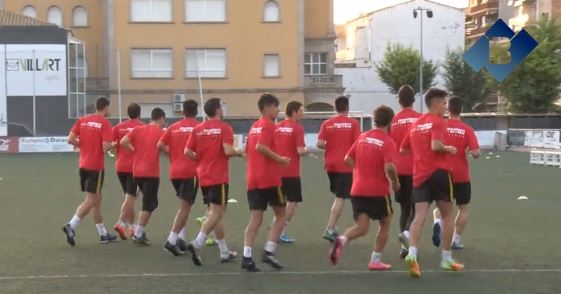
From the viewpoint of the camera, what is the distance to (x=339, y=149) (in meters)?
11.9

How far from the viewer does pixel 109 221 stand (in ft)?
48.6

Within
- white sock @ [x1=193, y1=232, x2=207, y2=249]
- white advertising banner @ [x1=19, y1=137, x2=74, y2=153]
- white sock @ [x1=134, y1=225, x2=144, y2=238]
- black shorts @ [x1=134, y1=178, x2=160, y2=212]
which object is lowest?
white advertising banner @ [x1=19, y1=137, x2=74, y2=153]

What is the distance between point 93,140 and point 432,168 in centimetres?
495

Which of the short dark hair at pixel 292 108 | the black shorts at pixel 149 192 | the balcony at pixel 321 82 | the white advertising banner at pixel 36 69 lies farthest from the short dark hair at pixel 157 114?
the balcony at pixel 321 82

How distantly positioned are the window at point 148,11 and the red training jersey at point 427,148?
48479mm

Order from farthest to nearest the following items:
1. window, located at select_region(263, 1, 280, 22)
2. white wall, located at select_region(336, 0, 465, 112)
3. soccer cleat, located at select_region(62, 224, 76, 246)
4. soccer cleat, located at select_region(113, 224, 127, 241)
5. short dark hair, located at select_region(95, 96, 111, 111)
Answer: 1. white wall, located at select_region(336, 0, 465, 112)
2. window, located at select_region(263, 1, 280, 22)
3. soccer cleat, located at select_region(113, 224, 127, 241)
4. short dark hair, located at select_region(95, 96, 111, 111)
5. soccer cleat, located at select_region(62, 224, 76, 246)

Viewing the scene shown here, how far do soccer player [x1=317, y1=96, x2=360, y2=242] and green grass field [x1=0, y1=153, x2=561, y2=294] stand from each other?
539mm

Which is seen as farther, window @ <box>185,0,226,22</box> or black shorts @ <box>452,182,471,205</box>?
window @ <box>185,0,226,22</box>

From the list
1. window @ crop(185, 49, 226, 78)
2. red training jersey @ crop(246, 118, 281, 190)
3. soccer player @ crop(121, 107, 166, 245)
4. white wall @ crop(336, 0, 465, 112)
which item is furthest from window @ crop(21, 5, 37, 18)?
red training jersey @ crop(246, 118, 281, 190)

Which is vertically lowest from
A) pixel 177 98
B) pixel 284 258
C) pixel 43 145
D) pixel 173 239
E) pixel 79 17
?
pixel 43 145

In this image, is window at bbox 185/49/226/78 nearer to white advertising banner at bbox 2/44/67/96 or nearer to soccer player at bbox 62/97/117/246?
white advertising banner at bbox 2/44/67/96

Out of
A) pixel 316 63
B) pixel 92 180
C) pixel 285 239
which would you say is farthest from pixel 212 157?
pixel 316 63

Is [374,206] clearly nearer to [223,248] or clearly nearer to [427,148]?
[427,148]

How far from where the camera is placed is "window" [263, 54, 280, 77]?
57625 mm
